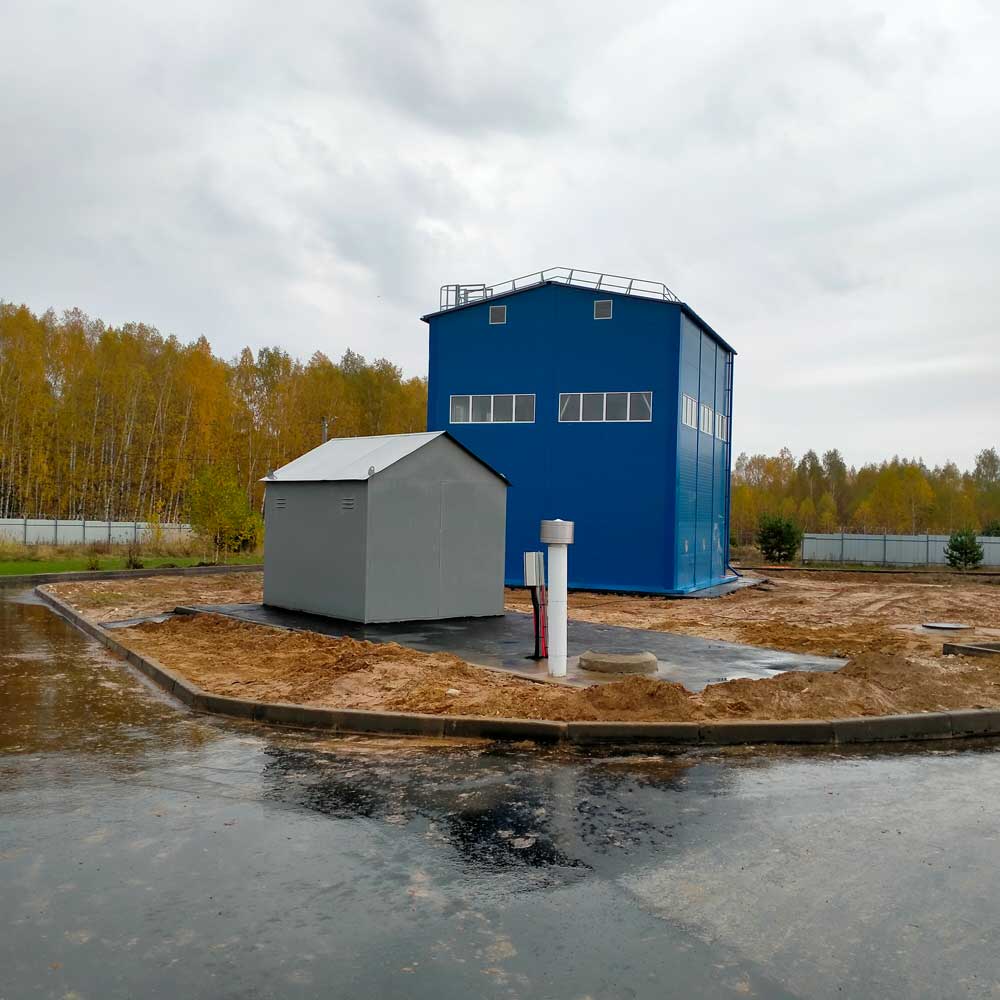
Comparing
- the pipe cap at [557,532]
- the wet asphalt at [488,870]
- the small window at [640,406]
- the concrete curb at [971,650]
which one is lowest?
the wet asphalt at [488,870]

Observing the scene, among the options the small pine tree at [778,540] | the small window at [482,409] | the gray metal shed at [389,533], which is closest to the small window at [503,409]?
the small window at [482,409]

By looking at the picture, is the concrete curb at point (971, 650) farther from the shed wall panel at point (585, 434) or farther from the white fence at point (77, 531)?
the white fence at point (77, 531)

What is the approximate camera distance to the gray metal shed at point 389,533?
53.3 feet

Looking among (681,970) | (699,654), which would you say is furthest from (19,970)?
(699,654)

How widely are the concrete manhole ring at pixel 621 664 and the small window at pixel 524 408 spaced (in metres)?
21.0

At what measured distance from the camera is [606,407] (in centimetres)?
3125

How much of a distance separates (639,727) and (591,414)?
23.6 meters

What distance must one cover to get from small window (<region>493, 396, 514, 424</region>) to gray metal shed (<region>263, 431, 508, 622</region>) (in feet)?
46.0

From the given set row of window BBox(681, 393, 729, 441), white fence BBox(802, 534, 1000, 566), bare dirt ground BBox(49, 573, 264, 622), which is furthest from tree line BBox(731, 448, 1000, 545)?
bare dirt ground BBox(49, 573, 264, 622)

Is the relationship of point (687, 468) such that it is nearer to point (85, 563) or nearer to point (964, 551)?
point (85, 563)

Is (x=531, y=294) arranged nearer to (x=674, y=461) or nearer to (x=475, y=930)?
(x=674, y=461)

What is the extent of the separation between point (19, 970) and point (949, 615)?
2445 cm

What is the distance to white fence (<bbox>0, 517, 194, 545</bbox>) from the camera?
150 feet

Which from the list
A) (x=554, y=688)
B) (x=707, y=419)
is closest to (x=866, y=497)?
(x=707, y=419)
